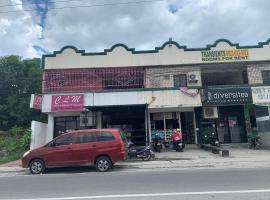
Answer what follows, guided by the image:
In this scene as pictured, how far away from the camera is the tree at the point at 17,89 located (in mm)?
39719

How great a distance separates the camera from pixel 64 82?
77.7ft

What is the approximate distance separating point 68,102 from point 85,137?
26.0 feet

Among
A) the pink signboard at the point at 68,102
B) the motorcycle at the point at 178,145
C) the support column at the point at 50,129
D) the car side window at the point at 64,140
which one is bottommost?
the motorcycle at the point at 178,145

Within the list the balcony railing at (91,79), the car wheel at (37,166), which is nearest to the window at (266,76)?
the balcony railing at (91,79)

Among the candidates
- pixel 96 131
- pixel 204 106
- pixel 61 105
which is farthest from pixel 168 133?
pixel 96 131

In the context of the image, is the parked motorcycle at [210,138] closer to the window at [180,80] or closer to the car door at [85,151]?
the window at [180,80]

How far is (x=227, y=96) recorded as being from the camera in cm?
2184

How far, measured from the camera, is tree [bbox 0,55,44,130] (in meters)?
39.7

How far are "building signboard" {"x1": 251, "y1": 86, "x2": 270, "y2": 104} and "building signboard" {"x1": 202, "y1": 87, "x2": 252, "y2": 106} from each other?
46 cm

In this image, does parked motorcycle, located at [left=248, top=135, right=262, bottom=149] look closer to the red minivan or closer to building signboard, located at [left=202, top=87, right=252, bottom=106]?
building signboard, located at [left=202, top=87, right=252, bottom=106]

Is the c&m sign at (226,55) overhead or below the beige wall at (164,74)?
overhead

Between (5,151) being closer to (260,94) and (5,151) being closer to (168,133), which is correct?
(168,133)

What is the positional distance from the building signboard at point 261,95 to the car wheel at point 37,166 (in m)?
15.3

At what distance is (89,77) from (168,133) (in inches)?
289
